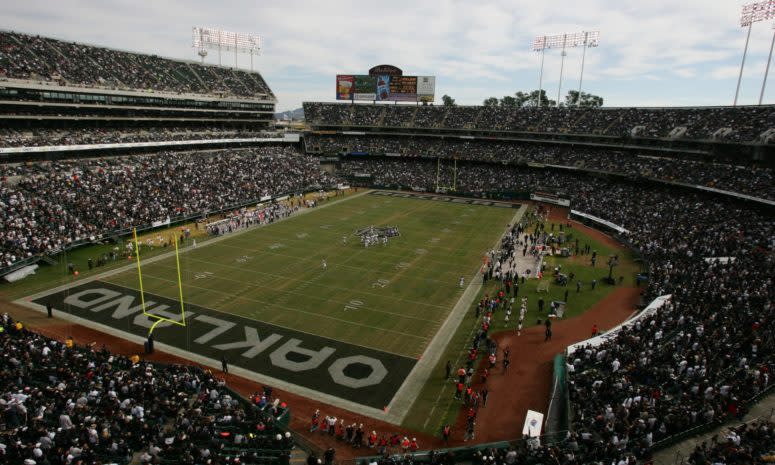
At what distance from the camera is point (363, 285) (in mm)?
30719

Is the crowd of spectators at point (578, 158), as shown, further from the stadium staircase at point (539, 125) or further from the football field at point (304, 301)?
the football field at point (304, 301)

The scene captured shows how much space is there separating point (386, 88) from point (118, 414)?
2967 inches

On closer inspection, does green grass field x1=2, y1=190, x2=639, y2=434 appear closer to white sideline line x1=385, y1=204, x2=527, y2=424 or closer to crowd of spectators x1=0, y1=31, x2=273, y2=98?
white sideline line x1=385, y1=204, x2=527, y2=424

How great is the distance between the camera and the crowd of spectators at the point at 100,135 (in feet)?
135

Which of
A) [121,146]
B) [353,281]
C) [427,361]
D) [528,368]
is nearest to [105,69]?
[121,146]

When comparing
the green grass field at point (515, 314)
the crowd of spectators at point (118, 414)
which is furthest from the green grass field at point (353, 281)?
the crowd of spectators at point (118, 414)

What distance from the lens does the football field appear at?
21188 mm

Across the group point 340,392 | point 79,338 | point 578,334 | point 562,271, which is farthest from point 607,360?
point 79,338

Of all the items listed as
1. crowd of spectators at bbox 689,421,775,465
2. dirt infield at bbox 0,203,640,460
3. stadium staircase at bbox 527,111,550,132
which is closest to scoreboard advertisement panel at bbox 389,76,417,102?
stadium staircase at bbox 527,111,550,132

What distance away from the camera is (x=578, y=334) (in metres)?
24.6

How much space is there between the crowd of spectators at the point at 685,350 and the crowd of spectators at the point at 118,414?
32.2 feet

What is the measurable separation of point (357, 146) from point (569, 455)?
72.6 m

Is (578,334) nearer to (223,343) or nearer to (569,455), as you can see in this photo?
(569,455)

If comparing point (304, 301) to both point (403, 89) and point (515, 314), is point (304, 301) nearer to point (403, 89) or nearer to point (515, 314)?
point (515, 314)
